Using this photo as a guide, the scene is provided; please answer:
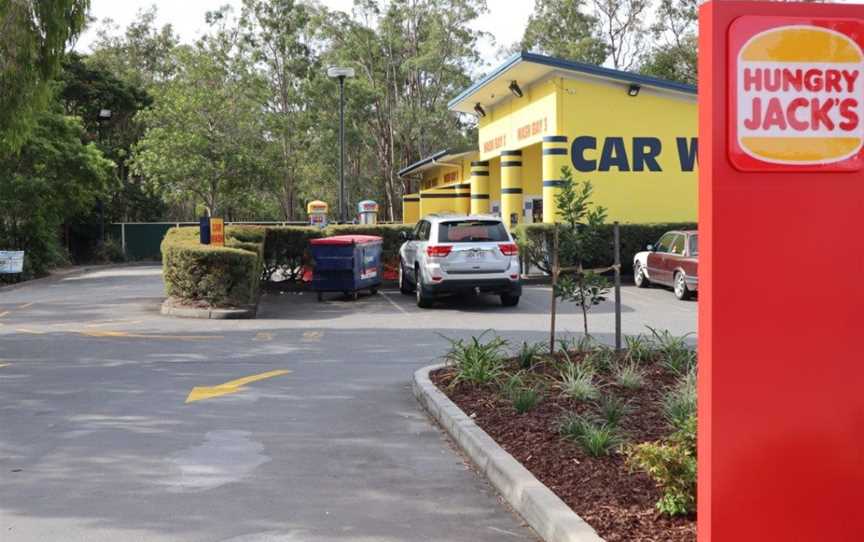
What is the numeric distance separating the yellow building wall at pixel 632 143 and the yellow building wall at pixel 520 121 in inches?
33.0

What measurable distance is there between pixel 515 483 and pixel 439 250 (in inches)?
482

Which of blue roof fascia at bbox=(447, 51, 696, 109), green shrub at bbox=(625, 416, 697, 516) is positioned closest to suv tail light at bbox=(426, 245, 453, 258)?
blue roof fascia at bbox=(447, 51, 696, 109)

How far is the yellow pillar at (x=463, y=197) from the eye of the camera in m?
44.5

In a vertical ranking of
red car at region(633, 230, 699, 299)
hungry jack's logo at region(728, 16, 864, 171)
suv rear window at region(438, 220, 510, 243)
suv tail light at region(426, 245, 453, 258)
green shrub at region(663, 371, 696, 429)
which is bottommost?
green shrub at region(663, 371, 696, 429)

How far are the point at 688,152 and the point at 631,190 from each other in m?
2.15

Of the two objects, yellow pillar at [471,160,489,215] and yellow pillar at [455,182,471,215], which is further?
yellow pillar at [455,182,471,215]

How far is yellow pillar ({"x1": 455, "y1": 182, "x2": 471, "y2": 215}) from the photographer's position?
44469mm

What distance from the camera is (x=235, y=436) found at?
300 inches

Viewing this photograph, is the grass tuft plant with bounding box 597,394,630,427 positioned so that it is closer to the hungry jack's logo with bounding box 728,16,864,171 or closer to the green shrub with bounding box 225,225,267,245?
the hungry jack's logo with bounding box 728,16,864,171

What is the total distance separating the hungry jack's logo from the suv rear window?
1403 cm

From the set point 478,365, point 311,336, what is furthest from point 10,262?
point 478,365

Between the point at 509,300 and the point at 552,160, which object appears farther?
the point at 552,160

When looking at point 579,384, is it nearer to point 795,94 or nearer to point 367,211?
point 795,94

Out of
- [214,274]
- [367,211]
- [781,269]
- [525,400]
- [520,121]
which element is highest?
[520,121]
